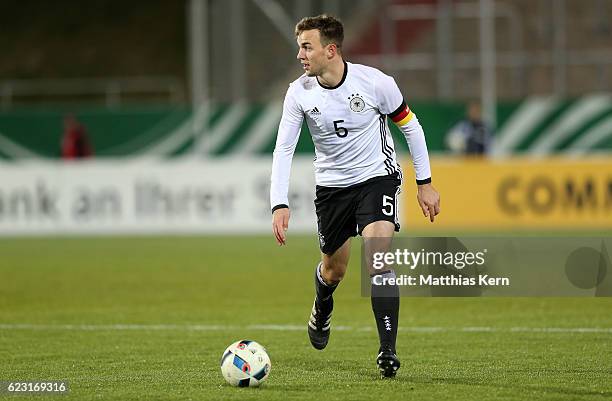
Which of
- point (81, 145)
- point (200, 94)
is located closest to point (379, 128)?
point (200, 94)

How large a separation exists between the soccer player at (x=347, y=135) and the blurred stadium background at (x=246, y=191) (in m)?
1.02

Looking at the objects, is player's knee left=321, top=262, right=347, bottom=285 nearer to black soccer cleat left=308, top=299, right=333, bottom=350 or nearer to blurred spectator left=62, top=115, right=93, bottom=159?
black soccer cleat left=308, top=299, right=333, bottom=350

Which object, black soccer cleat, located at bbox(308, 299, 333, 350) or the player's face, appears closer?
the player's face

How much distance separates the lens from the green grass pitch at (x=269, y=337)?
7199 millimetres

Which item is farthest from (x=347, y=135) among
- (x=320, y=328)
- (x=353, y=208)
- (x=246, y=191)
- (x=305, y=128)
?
(x=305, y=128)

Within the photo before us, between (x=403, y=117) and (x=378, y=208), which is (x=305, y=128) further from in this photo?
(x=378, y=208)

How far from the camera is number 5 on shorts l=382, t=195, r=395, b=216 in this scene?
7.82 meters

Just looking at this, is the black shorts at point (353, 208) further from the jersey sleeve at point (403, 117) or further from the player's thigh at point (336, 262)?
the jersey sleeve at point (403, 117)

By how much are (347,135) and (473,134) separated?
16993 millimetres

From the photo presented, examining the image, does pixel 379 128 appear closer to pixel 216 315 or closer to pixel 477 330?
pixel 477 330

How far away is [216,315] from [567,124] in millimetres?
17294

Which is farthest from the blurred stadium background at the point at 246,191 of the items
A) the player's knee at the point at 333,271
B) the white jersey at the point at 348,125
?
the white jersey at the point at 348,125

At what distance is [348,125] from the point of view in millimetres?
7867

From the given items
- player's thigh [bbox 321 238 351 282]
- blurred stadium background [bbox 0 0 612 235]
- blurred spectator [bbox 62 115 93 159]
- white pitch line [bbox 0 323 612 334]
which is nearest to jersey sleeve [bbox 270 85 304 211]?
player's thigh [bbox 321 238 351 282]
